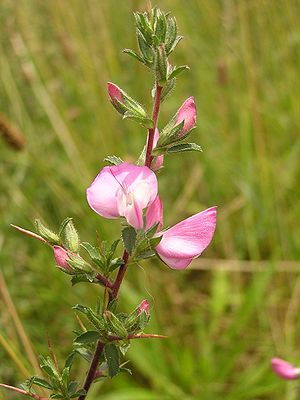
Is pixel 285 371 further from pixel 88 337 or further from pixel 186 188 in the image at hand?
pixel 186 188

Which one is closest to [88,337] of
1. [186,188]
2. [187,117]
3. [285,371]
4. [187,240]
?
[187,240]

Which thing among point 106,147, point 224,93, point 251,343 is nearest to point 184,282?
point 251,343

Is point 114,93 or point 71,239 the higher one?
point 114,93

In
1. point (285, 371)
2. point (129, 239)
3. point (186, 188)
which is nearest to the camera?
point (129, 239)

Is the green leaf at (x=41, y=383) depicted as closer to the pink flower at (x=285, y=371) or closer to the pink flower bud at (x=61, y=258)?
the pink flower bud at (x=61, y=258)

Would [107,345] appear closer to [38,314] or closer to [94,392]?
[94,392]

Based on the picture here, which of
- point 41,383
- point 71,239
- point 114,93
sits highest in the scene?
point 114,93

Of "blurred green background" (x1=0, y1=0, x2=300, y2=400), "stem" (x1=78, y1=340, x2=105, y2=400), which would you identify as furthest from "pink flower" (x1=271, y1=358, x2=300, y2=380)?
"stem" (x1=78, y1=340, x2=105, y2=400)

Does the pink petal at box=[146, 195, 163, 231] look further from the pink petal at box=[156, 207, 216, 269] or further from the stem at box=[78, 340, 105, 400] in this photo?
the stem at box=[78, 340, 105, 400]
